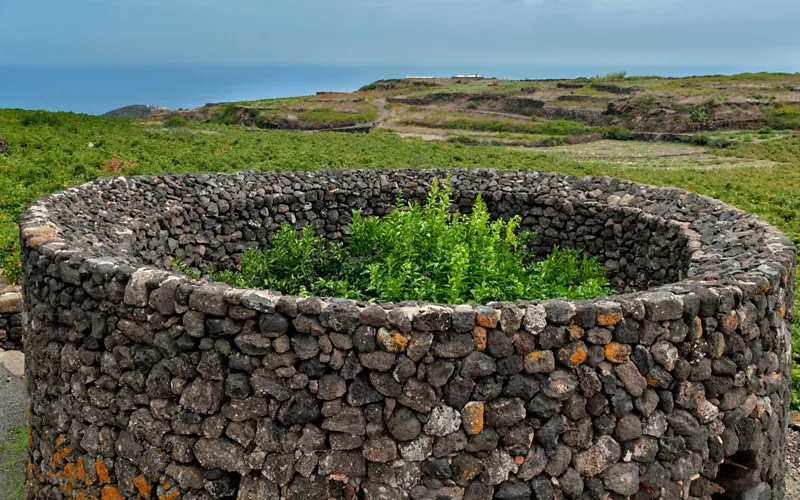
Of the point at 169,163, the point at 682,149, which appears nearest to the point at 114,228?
the point at 169,163

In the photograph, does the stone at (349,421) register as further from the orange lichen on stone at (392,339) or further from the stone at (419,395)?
the orange lichen on stone at (392,339)

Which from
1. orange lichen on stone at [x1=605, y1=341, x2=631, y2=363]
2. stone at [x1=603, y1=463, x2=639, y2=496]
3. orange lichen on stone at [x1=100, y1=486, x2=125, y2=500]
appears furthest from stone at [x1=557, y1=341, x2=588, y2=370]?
orange lichen on stone at [x1=100, y1=486, x2=125, y2=500]

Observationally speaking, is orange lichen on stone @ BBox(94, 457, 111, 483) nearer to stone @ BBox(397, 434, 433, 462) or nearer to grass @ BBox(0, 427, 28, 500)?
grass @ BBox(0, 427, 28, 500)

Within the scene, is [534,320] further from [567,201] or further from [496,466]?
[567,201]

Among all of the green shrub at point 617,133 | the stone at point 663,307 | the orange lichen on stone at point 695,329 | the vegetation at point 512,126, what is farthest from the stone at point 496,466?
the vegetation at point 512,126

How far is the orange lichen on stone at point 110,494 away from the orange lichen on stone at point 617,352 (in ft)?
15.3

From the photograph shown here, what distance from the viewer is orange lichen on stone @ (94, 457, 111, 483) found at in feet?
21.0

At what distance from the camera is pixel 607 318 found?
18.1 feet

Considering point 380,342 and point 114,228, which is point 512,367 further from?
point 114,228

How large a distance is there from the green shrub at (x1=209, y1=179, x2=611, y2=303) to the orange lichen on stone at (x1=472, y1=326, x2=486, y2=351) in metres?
3.39

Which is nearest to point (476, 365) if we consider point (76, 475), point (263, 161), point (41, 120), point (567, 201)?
point (76, 475)

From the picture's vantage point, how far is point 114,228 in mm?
9891

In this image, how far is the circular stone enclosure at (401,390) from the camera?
17.7 ft

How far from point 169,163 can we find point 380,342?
1813cm
